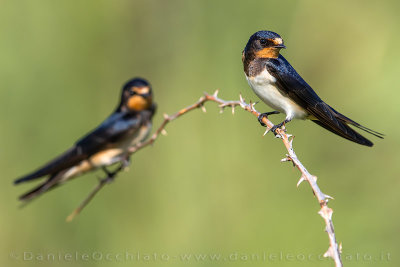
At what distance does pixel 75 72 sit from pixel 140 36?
475 millimetres

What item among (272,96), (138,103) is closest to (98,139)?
(138,103)

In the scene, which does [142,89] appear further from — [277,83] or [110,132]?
[277,83]

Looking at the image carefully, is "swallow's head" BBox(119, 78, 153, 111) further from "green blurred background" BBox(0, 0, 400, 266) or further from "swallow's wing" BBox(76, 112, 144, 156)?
"green blurred background" BBox(0, 0, 400, 266)

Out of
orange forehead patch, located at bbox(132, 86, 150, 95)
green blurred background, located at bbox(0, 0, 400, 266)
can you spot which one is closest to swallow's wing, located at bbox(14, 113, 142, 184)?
orange forehead patch, located at bbox(132, 86, 150, 95)

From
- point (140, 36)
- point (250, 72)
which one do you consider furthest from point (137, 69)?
point (250, 72)

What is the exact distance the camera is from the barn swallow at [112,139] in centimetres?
170

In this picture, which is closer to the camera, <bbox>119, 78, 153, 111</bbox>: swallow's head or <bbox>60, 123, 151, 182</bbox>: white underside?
<bbox>60, 123, 151, 182</bbox>: white underside

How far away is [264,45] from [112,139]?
897mm

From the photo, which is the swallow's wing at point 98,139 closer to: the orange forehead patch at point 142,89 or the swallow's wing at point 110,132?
the swallow's wing at point 110,132

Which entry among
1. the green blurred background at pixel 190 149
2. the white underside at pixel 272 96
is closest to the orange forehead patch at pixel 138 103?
the white underside at pixel 272 96

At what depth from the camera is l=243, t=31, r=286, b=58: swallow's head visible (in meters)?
2.45

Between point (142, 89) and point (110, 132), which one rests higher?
point (142, 89)

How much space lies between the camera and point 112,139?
1.91m

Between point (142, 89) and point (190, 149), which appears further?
point (190, 149)
